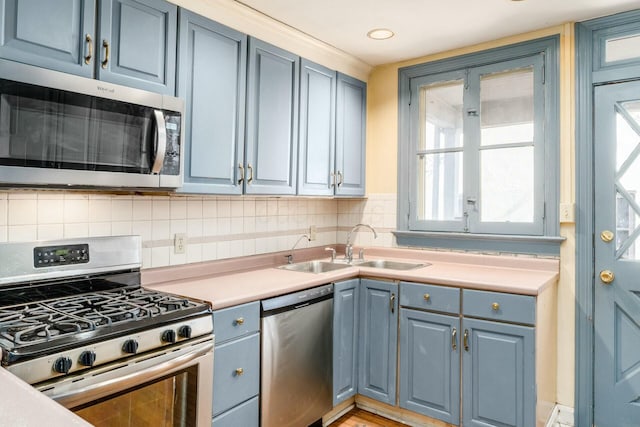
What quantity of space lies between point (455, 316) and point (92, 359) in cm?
173

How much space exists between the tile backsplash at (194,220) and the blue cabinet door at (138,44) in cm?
55

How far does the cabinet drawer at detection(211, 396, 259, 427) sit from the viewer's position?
6.09 feet

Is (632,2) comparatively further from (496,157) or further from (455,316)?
(455,316)

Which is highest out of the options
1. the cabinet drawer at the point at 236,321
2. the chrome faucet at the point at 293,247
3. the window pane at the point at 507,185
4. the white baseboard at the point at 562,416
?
the window pane at the point at 507,185

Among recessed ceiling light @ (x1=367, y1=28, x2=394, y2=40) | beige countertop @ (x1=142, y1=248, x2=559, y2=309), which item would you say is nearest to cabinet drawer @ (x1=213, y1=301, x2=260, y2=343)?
beige countertop @ (x1=142, y1=248, x2=559, y2=309)

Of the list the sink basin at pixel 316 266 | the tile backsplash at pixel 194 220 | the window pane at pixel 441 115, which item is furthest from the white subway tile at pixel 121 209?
the window pane at pixel 441 115

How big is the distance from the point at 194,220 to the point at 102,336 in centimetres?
109

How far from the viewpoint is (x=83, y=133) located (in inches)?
64.6

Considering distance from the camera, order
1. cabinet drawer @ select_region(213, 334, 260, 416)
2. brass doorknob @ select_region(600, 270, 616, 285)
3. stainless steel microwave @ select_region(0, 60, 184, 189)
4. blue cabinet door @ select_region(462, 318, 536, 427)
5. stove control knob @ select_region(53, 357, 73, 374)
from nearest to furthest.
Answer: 1. stove control knob @ select_region(53, 357, 73, 374)
2. stainless steel microwave @ select_region(0, 60, 184, 189)
3. cabinet drawer @ select_region(213, 334, 260, 416)
4. blue cabinet door @ select_region(462, 318, 536, 427)
5. brass doorknob @ select_region(600, 270, 616, 285)

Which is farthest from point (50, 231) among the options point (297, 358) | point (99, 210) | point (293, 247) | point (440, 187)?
point (440, 187)

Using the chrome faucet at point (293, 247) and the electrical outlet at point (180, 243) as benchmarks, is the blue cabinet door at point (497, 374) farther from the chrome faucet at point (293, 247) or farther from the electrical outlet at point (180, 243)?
the electrical outlet at point (180, 243)

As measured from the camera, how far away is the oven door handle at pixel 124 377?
1321mm

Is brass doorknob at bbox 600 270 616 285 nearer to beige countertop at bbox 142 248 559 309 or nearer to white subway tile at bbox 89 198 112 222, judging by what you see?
beige countertop at bbox 142 248 559 309

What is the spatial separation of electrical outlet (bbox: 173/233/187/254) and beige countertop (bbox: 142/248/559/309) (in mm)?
99
